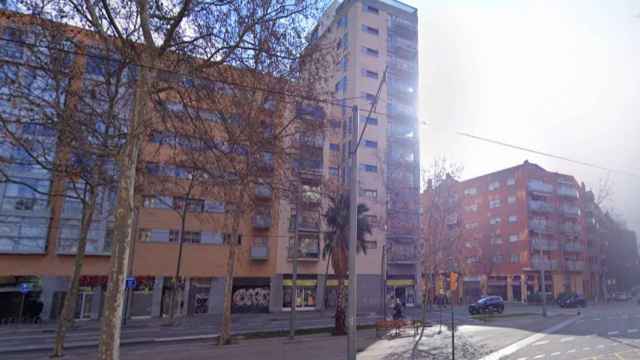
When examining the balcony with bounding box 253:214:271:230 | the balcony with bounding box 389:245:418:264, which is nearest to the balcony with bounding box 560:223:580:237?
the balcony with bounding box 389:245:418:264

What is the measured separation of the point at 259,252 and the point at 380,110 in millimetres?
23872

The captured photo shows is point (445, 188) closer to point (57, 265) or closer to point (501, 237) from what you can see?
point (57, 265)

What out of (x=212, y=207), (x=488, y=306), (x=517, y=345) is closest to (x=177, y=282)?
(x=212, y=207)

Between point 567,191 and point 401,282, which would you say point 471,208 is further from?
point 401,282

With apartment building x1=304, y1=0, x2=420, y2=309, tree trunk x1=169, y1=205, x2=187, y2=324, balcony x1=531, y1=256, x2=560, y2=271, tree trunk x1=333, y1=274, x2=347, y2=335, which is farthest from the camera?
balcony x1=531, y1=256, x2=560, y2=271

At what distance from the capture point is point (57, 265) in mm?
33344

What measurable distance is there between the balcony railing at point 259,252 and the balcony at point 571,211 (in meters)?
55.8

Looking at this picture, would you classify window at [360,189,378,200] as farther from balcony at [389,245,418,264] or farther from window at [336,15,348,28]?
window at [336,15,348,28]

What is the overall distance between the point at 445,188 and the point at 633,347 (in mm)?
14883

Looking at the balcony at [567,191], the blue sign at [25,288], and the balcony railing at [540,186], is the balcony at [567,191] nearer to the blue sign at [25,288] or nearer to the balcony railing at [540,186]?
the balcony railing at [540,186]

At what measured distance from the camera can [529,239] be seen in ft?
209

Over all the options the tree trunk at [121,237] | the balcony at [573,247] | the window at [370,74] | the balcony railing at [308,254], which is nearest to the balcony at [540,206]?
the balcony at [573,247]

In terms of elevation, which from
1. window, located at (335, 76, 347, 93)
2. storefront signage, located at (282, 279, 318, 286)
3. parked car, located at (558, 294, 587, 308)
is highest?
window, located at (335, 76, 347, 93)

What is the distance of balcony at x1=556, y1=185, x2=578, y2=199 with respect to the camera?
7019 cm
